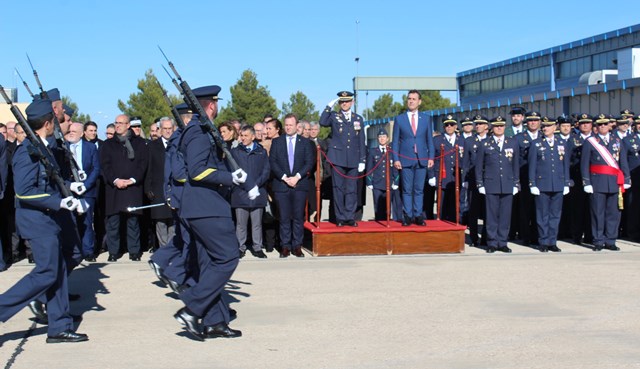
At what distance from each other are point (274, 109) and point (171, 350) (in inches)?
1911

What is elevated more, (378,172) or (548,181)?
(378,172)

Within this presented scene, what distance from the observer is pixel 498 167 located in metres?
11.2

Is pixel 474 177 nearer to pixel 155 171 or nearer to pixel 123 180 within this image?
pixel 155 171

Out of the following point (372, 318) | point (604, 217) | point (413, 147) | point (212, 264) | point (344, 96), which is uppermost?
point (344, 96)

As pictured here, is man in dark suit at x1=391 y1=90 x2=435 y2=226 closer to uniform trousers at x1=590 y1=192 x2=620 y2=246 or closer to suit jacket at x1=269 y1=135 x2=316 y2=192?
suit jacket at x1=269 y1=135 x2=316 y2=192

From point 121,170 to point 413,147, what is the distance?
3899 millimetres

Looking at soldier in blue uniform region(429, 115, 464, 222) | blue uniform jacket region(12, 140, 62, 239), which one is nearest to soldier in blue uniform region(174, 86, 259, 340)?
blue uniform jacket region(12, 140, 62, 239)

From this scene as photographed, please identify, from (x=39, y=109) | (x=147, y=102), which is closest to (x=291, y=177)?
(x=39, y=109)

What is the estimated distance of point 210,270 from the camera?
6.21 meters

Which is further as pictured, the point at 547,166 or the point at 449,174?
the point at 449,174

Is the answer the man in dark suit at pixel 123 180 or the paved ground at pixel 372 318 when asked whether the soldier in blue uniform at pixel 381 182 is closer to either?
the paved ground at pixel 372 318

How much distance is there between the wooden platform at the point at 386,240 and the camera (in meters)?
10.9

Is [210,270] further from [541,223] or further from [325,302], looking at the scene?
[541,223]

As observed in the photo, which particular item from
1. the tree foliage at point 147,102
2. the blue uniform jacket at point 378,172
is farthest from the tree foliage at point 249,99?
the blue uniform jacket at point 378,172
